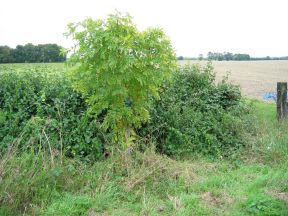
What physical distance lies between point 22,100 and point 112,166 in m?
2.70

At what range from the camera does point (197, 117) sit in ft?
23.9

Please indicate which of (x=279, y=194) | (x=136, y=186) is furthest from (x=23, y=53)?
(x=279, y=194)

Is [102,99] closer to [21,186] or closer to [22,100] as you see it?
[21,186]

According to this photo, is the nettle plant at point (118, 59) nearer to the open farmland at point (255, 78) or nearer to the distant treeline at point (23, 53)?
the open farmland at point (255, 78)

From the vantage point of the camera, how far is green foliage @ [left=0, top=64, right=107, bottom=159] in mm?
5980

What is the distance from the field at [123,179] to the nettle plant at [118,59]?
3.30ft

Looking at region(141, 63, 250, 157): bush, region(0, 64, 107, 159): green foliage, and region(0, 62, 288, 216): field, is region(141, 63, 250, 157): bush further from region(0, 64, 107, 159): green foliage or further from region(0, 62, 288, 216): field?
region(0, 64, 107, 159): green foliage

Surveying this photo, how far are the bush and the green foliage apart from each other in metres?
1.31

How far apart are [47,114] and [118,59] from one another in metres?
2.43

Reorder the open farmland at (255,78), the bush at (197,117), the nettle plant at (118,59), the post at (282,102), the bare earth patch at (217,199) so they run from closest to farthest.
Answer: the bare earth patch at (217,199) < the nettle plant at (118,59) < the bush at (197,117) < the post at (282,102) < the open farmland at (255,78)

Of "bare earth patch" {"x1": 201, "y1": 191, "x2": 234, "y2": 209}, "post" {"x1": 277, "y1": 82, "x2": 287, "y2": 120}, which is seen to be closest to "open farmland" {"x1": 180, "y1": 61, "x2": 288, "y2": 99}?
"post" {"x1": 277, "y1": 82, "x2": 287, "y2": 120}

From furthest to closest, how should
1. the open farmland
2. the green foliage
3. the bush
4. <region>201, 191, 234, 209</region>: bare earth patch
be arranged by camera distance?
the open farmland → the bush → the green foliage → <region>201, 191, 234, 209</region>: bare earth patch

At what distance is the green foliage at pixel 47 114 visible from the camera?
5.98 metres

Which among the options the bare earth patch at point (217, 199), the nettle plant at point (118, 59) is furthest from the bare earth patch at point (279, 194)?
the nettle plant at point (118, 59)
